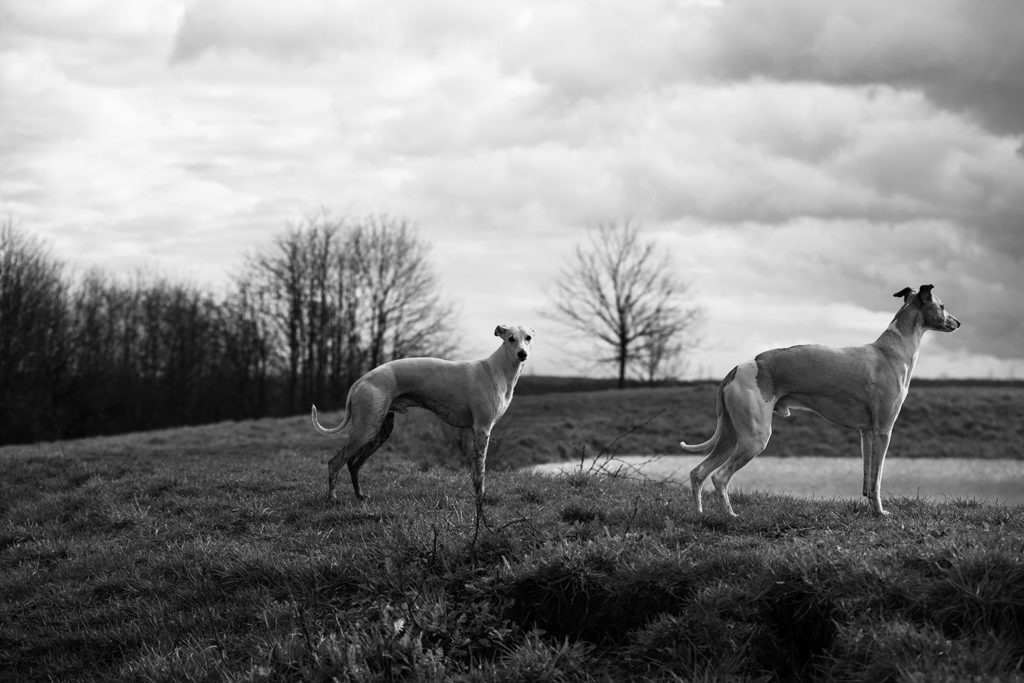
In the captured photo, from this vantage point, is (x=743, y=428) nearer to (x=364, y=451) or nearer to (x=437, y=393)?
(x=437, y=393)

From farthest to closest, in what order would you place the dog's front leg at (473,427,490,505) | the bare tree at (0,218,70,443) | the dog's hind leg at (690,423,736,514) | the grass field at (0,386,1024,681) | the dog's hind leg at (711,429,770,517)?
the bare tree at (0,218,70,443)
the dog's front leg at (473,427,490,505)
the dog's hind leg at (690,423,736,514)
the dog's hind leg at (711,429,770,517)
the grass field at (0,386,1024,681)

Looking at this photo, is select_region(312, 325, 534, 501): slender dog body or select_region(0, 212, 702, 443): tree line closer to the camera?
select_region(312, 325, 534, 501): slender dog body

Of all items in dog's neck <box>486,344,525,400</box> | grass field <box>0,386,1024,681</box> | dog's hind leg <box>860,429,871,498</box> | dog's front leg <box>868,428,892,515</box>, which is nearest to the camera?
grass field <box>0,386,1024,681</box>

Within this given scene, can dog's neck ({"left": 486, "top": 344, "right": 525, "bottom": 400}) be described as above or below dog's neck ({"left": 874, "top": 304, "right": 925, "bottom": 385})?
below

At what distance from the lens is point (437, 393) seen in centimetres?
999

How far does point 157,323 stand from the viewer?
6131 centimetres

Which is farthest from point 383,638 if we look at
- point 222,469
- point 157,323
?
point 157,323

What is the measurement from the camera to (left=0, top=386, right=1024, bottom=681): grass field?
5750mm

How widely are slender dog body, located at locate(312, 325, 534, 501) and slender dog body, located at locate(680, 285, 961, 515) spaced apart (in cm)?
220

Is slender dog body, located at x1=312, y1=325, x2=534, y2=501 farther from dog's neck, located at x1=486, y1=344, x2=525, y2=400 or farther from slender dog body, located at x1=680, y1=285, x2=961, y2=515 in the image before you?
slender dog body, located at x1=680, y1=285, x2=961, y2=515

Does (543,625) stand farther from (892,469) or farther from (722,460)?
(892,469)

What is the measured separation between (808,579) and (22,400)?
44.0 m

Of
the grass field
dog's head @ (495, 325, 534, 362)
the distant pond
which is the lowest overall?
the distant pond

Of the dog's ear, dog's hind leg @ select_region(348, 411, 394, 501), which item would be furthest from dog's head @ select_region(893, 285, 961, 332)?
dog's hind leg @ select_region(348, 411, 394, 501)
